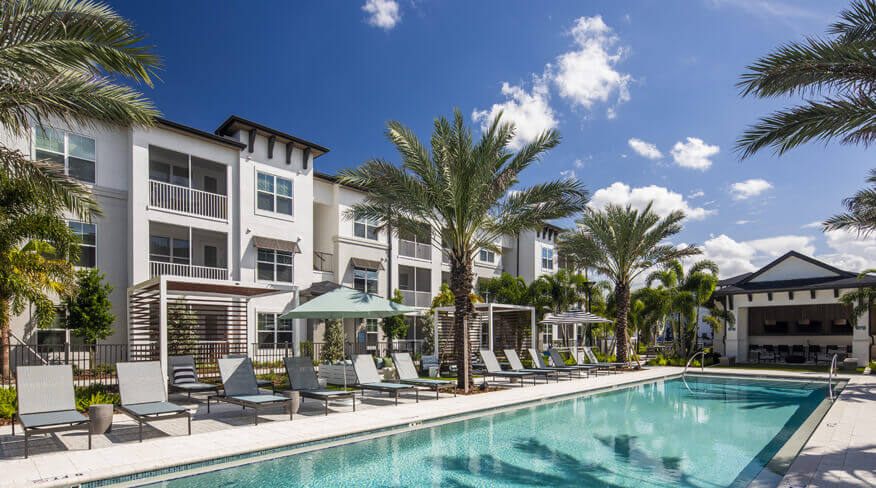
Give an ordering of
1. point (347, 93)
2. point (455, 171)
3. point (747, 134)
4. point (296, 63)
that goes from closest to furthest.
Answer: point (747, 134) < point (455, 171) < point (296, 63) < point (347, 93)

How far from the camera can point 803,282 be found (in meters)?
26.2

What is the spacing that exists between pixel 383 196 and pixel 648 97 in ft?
32.4

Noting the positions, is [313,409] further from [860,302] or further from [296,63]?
[860,302]

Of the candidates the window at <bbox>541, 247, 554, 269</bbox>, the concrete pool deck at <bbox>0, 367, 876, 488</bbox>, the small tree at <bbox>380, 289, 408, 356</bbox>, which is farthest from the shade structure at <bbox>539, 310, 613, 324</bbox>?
the window at <bbox>541, 247, 554, 269</bbox>

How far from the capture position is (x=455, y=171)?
45.9 ft

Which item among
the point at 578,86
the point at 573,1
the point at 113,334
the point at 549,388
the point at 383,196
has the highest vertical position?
the point at 573,1

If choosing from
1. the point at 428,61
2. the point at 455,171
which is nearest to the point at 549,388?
the point at 455,171

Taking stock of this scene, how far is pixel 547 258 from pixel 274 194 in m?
22.0

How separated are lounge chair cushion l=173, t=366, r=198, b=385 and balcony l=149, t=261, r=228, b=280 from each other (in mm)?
6465

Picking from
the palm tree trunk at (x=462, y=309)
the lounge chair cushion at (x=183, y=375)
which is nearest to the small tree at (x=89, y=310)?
the lounge chair cushion at (x=183, y=375)

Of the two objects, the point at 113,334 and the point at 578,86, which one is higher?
the point at 578,86

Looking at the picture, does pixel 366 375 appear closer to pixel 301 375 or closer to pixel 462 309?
pixel 301 375

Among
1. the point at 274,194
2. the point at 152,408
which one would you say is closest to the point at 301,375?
the point at 152,408

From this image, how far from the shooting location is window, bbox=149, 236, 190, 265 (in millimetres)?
19953
